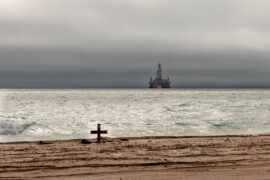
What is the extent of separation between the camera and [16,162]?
16859mm

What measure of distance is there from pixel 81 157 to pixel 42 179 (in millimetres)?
4522

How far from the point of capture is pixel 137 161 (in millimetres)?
16953

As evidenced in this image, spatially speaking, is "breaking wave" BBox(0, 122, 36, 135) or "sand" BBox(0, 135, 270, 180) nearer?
"sand" BBox(0, 135, 270, 180)

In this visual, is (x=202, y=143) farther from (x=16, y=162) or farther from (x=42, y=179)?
(x=42, y=179)

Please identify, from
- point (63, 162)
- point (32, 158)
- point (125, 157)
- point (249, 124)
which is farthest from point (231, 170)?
point (249, 124)

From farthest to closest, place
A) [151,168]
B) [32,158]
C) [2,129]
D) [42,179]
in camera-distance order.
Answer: [2,129] < [32,158] < [151,168] < [42,179]

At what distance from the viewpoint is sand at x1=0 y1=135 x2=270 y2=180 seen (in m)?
14.3

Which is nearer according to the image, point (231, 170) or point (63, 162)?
point (231, 170)

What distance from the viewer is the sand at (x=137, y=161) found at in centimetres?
1426

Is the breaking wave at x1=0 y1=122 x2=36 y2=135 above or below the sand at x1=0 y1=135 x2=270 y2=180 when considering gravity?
below

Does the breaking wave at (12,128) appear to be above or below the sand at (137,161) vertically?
below

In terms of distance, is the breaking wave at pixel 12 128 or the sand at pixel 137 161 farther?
the breaking wave at pixel 12 128

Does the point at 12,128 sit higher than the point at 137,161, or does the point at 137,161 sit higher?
the point at 137,161

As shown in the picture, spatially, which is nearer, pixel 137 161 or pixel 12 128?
pixel 137 161
